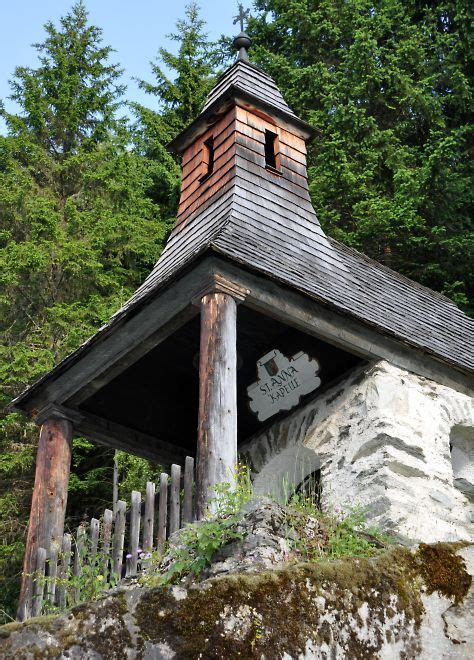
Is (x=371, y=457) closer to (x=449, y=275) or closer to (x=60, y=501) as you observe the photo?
(x=60, y=501)

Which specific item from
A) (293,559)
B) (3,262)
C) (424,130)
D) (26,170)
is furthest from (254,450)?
(424,130)

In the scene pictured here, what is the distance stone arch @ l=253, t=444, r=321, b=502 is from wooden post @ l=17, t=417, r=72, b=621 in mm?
1822

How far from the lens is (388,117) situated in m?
16.4

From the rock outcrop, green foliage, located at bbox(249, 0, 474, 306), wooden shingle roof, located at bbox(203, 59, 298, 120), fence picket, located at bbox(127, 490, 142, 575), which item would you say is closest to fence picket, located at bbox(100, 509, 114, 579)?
fence picket, located at bbox(127, 490, 142, 575)

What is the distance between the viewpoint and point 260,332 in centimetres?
839

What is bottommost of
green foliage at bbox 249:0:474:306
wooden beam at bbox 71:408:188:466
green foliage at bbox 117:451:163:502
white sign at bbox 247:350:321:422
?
wooden beam at bbox 71:408:188:466

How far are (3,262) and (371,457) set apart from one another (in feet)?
24.2

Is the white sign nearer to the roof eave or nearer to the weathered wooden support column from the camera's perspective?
the weathered wooden support column

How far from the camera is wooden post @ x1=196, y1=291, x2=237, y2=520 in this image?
6145 millimetres

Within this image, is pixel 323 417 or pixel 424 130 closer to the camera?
pixel 323 417

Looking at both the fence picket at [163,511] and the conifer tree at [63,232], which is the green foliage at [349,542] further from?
the conifer tree at [63,232]

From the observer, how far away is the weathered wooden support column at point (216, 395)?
6152 millimetres

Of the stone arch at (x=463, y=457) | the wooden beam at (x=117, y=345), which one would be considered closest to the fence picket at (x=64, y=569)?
the wooden beam at (x=117, y=345)

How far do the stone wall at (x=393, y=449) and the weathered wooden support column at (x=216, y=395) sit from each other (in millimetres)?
1032
